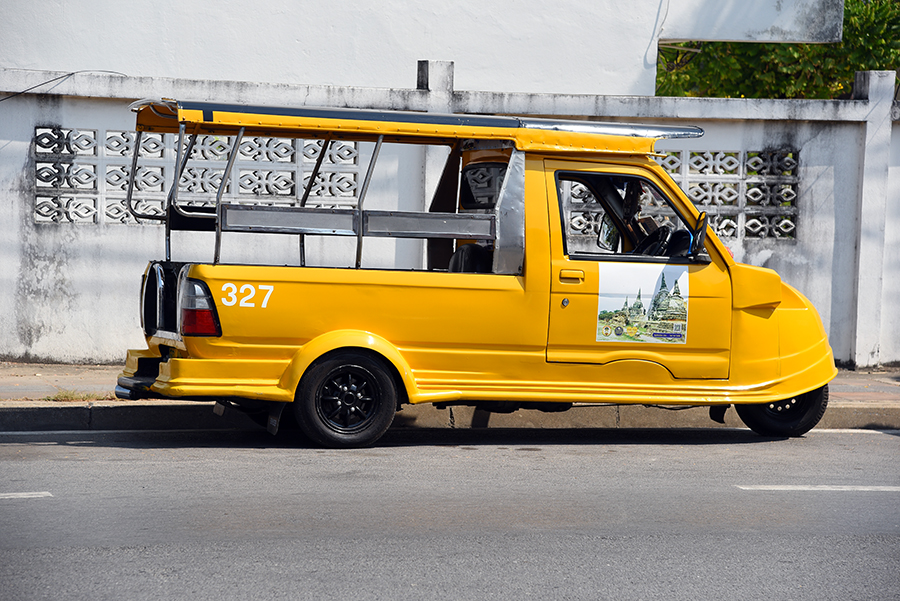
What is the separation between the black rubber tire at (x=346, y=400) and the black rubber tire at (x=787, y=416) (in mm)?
2868

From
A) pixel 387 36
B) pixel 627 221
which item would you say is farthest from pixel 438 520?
pixel 387 36

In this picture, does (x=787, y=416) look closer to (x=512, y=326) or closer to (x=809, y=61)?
(x=512, y=326)

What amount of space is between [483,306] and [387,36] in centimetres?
529

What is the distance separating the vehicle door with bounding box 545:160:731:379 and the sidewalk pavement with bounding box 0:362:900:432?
1.12m

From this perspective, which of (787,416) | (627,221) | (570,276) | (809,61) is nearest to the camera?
(570,276)

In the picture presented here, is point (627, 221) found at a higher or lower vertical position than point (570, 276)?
higher

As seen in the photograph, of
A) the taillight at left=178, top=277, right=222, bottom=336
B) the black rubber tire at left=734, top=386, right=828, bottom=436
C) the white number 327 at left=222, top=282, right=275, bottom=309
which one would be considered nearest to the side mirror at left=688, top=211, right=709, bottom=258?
the black rubber tire at left=734, top=386, right=828, bottom=436

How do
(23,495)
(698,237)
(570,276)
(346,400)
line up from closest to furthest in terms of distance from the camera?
(23,495) < (346,400) < (570,276) < (698,237)

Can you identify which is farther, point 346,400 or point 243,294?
point 346,400

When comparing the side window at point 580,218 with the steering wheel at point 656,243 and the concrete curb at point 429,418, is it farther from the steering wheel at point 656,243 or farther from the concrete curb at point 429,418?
the steering wheel at point 656,243

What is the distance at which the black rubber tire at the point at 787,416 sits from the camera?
7613 millimetres

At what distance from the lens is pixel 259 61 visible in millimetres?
10859

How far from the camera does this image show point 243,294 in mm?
6344

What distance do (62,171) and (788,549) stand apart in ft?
24.8
